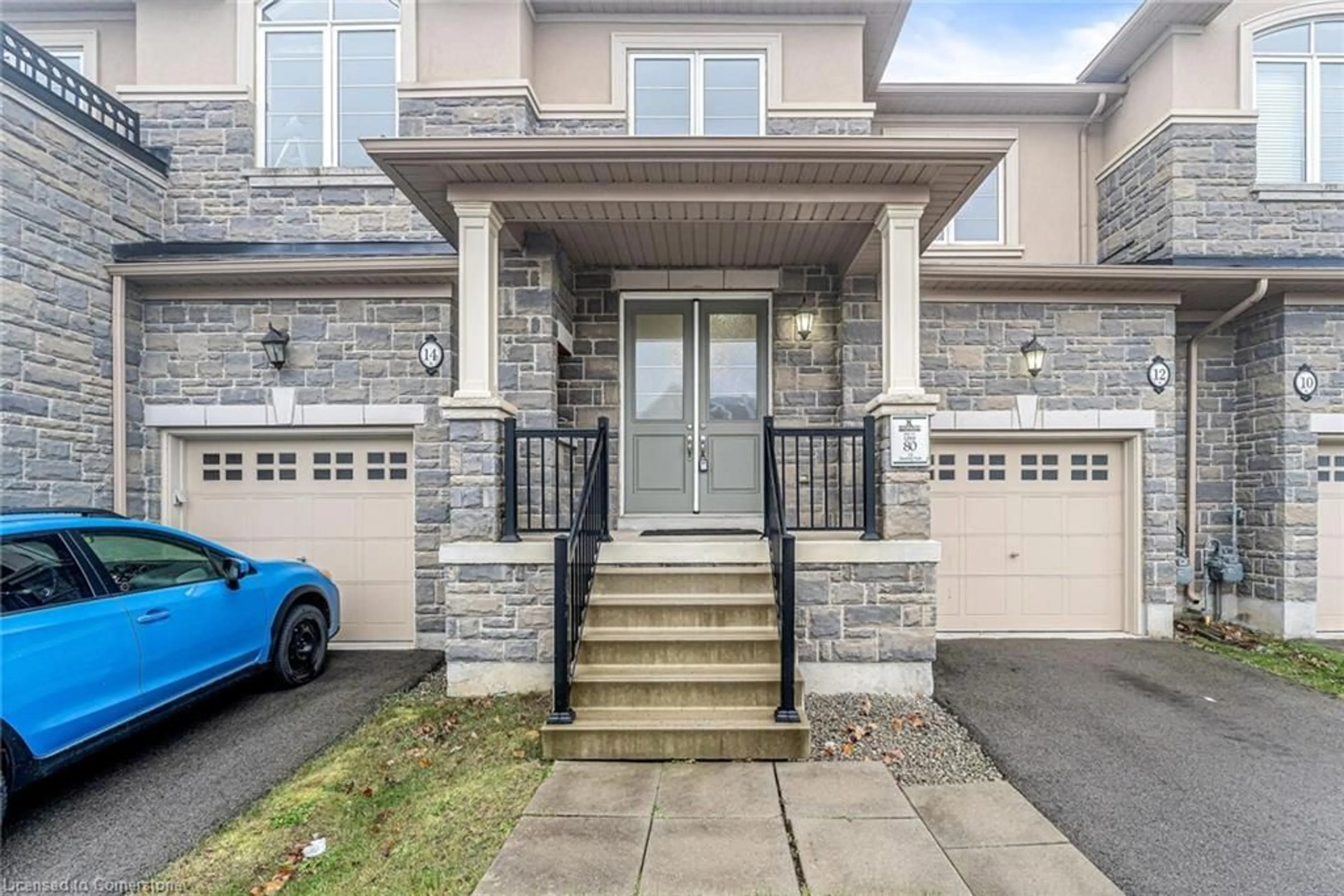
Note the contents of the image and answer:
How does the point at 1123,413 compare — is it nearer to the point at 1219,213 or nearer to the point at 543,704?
the point at 1219,213

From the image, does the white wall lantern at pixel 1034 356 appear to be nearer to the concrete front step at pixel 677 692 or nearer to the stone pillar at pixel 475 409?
the concrete front step at pixel 677 692

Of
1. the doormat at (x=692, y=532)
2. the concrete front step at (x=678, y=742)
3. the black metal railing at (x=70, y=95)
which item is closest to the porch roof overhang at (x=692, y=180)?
the doormat at (x=692, y=532)

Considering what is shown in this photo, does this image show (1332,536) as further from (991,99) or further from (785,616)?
(785,616)

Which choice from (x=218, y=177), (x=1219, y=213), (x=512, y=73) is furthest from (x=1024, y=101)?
(x=218, y=177)

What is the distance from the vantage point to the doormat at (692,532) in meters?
5.32

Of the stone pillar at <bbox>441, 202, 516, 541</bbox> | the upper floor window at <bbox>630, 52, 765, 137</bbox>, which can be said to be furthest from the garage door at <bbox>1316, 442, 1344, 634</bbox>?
the stone pillar at <bbox>441, 202, 516, 541</bbox>

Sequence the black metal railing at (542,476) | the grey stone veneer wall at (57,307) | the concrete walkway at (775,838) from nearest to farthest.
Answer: the concrete walkway at (775,838) → the black metal railing at (542,476) → the grey stone veneer wall at (57,307)

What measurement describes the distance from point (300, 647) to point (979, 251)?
7.85 metres

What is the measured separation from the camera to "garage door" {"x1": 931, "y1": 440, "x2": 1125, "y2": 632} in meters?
6.31

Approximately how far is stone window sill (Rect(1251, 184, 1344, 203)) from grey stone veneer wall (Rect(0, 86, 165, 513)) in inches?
431

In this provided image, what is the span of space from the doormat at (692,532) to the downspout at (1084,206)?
18.4 feet

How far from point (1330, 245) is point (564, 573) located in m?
8.41

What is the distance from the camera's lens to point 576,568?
12.9ft

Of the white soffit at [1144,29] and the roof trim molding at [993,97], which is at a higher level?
Result: the white soffit at [1144,29]
